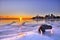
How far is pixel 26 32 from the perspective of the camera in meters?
1.65

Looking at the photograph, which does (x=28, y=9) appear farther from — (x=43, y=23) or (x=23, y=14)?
(x=43, y=23)

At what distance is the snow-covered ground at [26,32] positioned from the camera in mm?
1601

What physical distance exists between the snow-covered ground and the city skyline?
0.15 m

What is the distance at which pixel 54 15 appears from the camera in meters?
1.71

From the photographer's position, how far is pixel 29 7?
1.71m

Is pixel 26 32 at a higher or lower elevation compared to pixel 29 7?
lower

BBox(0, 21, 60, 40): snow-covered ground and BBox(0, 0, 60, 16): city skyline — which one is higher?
BBox(0, 0, 60, 16): city skyline

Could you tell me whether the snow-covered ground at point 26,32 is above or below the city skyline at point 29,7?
below

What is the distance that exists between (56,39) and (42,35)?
7.3 inches

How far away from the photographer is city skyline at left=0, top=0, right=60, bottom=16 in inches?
66.4

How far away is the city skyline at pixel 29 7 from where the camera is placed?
66.4 inches

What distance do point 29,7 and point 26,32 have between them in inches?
13.5

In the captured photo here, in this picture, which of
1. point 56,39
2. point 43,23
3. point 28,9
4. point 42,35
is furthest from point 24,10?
point 56,39

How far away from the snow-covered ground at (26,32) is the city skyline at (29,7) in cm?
15
